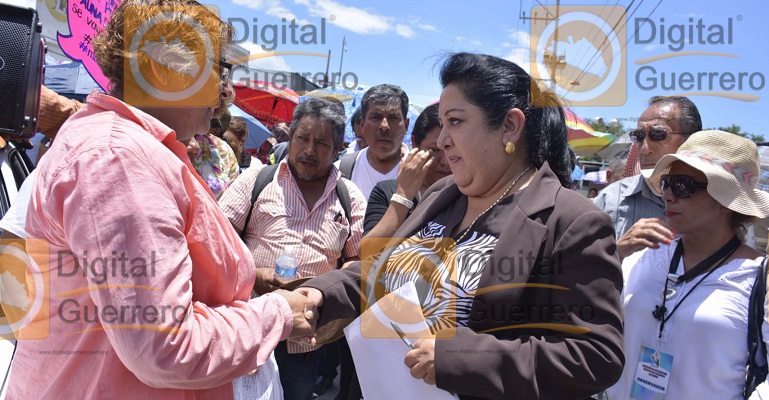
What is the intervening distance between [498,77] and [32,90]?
246cm

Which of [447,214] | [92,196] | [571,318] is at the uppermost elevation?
[92,196]

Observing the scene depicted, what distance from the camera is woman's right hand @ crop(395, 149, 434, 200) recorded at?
2.72 metres

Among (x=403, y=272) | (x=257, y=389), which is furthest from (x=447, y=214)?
(x=257, y=389)

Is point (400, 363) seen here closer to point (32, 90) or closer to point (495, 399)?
point (495, 399)

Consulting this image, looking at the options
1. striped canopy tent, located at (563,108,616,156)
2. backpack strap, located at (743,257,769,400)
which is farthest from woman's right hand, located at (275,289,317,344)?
striped canopy tent, located at (563,108,616,156)

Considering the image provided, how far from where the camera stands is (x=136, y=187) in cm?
111

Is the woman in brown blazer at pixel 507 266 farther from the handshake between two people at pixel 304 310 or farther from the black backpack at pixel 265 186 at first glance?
the black backpack at pixel 265 186

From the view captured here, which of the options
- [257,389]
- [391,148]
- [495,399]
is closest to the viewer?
[495,399]

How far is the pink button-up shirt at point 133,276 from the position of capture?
1084 millimetres

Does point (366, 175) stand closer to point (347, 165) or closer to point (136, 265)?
point (347, 165)

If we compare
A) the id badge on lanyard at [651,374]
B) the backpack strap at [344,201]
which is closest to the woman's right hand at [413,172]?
the backpack strap at [344,201]

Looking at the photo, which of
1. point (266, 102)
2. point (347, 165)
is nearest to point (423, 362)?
point (347, 165)

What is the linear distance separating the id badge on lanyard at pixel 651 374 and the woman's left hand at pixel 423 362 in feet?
3.88

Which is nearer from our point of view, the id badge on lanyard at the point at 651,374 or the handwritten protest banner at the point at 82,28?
the id badge on lanyard at the point at 651,374
